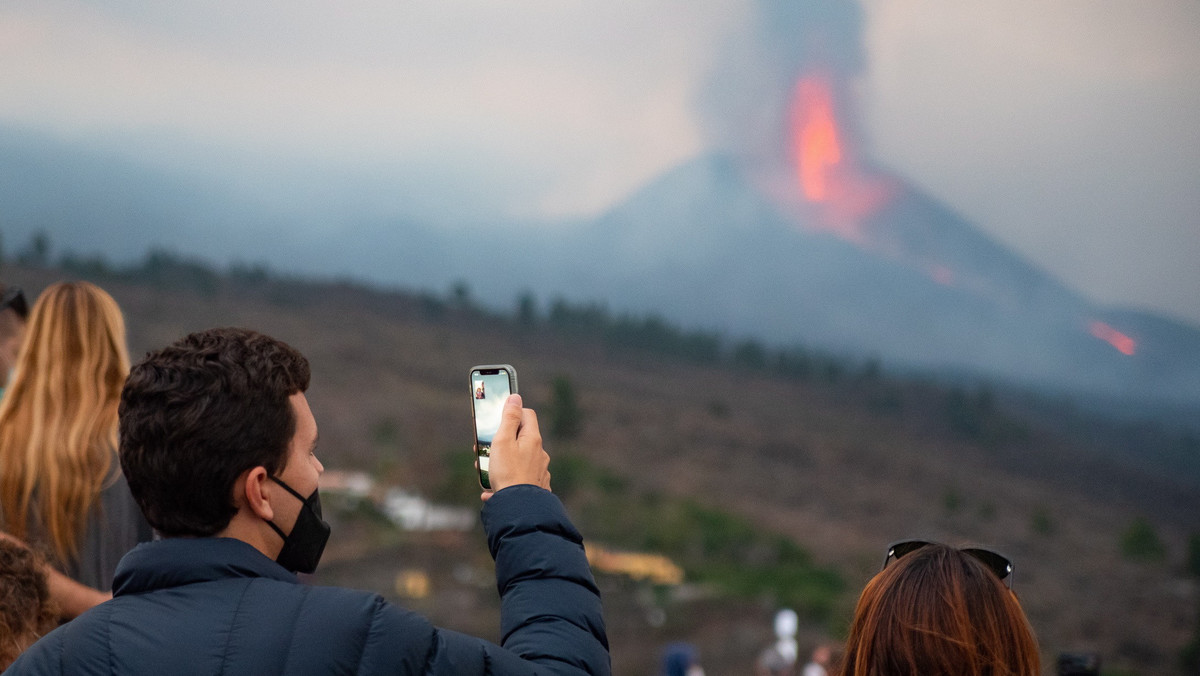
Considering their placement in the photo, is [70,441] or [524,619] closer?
[524,619]

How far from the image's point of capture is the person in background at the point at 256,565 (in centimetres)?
97

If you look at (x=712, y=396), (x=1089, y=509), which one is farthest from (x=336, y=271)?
(x=1089, y=509)

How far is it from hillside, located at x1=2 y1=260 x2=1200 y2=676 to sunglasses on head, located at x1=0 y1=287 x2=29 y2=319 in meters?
12.6

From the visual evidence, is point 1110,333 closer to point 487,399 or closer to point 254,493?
point 487,399

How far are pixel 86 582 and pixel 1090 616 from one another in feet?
54.8

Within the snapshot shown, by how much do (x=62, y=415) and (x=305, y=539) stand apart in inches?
47.5

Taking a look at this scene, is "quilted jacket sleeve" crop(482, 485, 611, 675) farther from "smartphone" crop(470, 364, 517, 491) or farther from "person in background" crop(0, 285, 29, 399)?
"person in background" crop(0, 285, 29, 399)

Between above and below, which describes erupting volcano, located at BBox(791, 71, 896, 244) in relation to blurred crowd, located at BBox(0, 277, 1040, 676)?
above

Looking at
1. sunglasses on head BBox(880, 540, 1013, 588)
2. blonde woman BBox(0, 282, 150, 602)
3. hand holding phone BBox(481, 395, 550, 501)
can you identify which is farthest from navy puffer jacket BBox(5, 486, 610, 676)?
blonde woman BBox(0, 282, 150, 602)

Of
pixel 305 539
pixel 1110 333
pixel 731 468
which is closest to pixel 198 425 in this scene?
pixel 305 539

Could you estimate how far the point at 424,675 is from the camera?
0.99 m

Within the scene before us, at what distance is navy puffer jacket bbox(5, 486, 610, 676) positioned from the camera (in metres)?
0.96

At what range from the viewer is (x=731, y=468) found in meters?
20.7

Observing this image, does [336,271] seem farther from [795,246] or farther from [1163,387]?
[1163,387]
